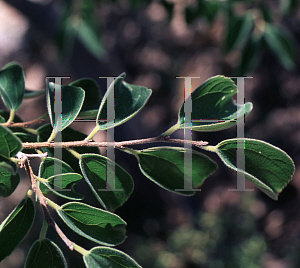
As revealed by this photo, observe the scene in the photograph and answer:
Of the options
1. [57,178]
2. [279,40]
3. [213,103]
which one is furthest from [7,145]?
[279,40]

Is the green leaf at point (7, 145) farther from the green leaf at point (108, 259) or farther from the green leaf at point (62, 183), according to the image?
the green leaf at point (108, 259)

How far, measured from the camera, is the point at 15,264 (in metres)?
2.23

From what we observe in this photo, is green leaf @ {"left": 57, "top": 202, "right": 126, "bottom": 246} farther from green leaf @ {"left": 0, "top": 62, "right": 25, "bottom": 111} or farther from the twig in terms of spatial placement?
green leaf @ {"left": 0, "top": 62, "right": 25, "bottom": 111}

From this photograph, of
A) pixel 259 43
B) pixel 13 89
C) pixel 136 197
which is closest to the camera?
pixel 13 89

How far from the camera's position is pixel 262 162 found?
16.6 inches

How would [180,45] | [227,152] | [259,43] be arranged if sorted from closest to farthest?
[227,152], [259,43], [180,45]

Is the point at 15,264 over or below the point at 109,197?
below

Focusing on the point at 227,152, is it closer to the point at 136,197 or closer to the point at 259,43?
the point at 259,43

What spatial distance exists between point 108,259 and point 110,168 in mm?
142

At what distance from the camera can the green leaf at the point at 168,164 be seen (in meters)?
0.46

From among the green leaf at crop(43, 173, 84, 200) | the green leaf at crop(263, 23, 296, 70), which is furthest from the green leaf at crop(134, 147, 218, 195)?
the green leaf at crop(263, 23, 296, 70)

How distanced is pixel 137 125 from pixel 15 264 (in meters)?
1.53

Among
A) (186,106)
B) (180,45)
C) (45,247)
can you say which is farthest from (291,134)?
(45,247)

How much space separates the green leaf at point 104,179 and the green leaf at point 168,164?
2.0 inches
